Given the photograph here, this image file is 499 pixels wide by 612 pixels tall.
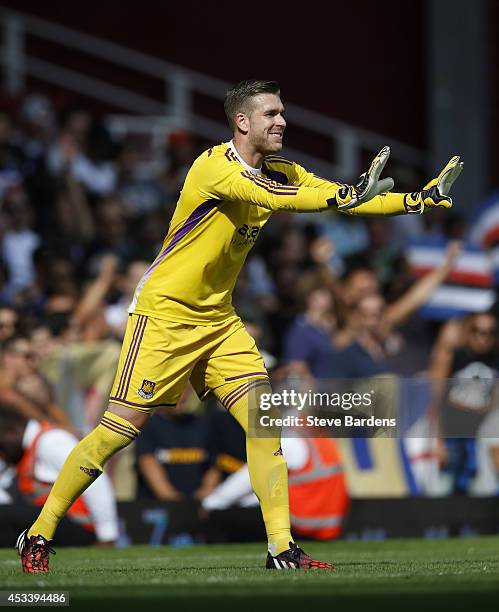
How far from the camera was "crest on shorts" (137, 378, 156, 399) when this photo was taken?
7.45 meters

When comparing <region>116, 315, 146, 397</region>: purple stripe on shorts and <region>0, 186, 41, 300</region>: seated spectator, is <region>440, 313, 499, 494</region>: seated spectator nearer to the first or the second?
<region>116, 315, 146, 397</region>: purple stripe on shorts

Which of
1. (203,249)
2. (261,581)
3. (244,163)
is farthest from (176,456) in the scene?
(261,581)

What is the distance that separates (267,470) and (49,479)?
3404mm

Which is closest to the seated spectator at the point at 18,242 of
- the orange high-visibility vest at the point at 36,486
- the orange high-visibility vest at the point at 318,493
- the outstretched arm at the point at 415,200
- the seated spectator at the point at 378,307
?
the seated spectator at the point at 378,307

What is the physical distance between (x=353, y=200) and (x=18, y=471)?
483cm

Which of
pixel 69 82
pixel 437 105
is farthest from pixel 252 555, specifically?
pixel 437 105

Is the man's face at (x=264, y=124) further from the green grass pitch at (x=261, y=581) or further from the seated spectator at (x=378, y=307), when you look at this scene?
the seated spectator at (x=378, y=307)

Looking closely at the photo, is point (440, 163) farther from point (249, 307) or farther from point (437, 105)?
point (249, 307)

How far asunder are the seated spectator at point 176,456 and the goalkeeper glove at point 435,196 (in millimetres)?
4995

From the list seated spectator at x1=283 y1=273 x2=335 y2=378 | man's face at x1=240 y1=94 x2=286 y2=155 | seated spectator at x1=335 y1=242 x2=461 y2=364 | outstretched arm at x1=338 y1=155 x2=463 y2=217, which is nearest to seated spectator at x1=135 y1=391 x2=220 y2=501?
seated spectator at x1=283 y1=273 x2=335 y2=378

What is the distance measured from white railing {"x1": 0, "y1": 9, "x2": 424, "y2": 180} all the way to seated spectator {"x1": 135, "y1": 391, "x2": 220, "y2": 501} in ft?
25.2

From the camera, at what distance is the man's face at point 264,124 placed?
7449mm

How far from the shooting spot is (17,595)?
624cm

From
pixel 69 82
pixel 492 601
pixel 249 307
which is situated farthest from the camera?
pixel 69 82
